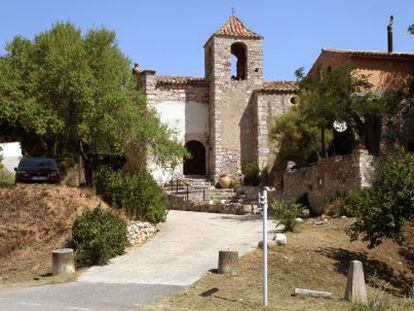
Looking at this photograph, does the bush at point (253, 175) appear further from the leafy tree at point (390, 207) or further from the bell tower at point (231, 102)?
the leafy tree at point (390, 207)

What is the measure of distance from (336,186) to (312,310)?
12.1m

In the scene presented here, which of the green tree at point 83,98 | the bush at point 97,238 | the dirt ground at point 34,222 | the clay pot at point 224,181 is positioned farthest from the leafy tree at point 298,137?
the bush at point 97,238

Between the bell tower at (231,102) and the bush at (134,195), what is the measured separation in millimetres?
14584

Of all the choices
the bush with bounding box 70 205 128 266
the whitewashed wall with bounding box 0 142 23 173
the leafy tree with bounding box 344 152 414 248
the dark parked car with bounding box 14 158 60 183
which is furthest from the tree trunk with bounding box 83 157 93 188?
the whitewashed wall with bounding box 0 142 23 173

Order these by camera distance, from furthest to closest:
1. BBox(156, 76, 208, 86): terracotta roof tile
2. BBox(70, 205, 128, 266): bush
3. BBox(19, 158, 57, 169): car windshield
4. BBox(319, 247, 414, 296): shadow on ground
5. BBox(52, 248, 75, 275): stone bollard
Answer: BBox(156, 76, 208, 86): terracotta roof tile, BBox(19, 158, 57, 169): car windshield, BBox(70, 205, 128, 266): bush, BBox(52, 248, 75, 275): stone bollard, BBox(319, 247, 414, 296): shadow on ground

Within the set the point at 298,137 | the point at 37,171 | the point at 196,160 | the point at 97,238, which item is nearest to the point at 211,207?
the point at 298,137

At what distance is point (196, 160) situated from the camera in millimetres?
36406

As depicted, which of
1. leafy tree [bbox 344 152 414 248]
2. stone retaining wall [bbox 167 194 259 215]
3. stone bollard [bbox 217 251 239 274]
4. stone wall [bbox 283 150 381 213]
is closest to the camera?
stone bollard [bbox 217 251 239 274]

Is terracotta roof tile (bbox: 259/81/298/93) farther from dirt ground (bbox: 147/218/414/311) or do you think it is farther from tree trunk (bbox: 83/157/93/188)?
dirt ground (bbox: 147/218/414/311)

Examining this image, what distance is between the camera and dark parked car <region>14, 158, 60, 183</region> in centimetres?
2170

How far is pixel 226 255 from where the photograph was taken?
1292 cm

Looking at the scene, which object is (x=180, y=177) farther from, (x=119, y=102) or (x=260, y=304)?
(x=260, y=304)

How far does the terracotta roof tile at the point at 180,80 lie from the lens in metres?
35.0

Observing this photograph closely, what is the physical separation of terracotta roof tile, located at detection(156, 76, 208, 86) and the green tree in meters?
11.5
